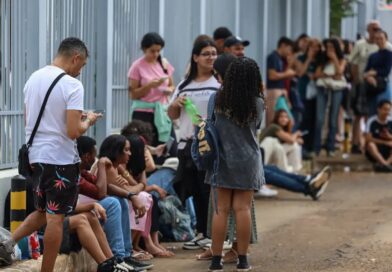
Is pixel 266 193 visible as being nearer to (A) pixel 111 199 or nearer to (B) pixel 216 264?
(B) pixel 216 264

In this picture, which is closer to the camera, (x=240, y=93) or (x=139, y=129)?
(x=240, y=93)

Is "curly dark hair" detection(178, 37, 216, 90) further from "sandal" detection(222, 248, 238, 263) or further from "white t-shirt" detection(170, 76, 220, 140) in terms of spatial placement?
"sandal" detection(222, 248, 238, 263)

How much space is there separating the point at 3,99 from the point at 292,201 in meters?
6.05

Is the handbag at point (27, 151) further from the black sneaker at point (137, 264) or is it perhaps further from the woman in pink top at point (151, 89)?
the woman in pink top at point (151, 89)

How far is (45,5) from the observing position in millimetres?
10008

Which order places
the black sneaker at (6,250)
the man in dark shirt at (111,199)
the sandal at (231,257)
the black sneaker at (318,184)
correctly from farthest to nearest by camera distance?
1. the black sneaker at (318,184)
2. the sandal at (231,257)
3. the man in dark shirt at (111,199)
4. the black sneaker at (6,250)

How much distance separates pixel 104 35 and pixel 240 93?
3.02 meters

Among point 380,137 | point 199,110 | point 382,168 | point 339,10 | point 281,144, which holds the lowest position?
point 382,168

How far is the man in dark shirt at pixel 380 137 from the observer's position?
1820cm

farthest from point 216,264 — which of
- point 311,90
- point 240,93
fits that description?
point 311,90

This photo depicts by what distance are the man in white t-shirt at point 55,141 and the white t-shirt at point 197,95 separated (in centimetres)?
236

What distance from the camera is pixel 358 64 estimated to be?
19.9 meters

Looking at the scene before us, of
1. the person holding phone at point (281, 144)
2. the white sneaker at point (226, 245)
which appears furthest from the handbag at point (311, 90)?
the white sneaker at point (226, 245)

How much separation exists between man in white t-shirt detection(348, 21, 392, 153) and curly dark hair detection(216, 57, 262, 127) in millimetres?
10587
